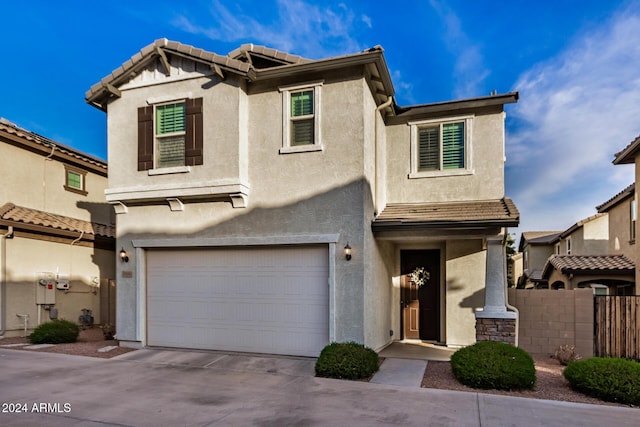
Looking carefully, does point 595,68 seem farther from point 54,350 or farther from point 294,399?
point 54,350

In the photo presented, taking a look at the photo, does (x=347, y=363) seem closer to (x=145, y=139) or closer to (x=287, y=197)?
(x=287, y=197)

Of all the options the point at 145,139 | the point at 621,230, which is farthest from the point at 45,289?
the point at 621,230

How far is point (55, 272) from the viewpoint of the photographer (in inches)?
513

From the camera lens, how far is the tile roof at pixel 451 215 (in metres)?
8.49

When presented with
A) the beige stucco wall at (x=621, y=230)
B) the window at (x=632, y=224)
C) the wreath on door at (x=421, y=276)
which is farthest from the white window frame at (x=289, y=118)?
the beige stucco wall at (x=621, y=230)

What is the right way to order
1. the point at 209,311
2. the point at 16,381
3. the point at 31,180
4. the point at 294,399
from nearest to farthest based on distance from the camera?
1. the point at 294,399
2. the point at 16,381
3. the point at 209,311
4. the point at 31,180

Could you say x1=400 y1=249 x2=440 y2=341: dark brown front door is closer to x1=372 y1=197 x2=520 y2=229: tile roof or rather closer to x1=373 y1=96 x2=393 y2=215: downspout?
x1=372 y1=197 x2=520 y2=229: tile roof

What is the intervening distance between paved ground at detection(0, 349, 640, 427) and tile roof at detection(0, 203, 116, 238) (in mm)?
4990

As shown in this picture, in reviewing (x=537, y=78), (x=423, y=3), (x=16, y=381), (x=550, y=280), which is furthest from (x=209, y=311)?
(x=550, y=280)

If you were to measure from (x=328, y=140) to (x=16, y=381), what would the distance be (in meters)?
7.10

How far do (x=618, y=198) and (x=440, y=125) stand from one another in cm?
1008

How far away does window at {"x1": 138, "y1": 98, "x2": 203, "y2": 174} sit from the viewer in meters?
9.55

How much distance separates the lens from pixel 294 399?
630 cm

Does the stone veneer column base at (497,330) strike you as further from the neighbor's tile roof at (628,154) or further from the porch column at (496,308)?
the neighbor's tile roof at (628,154)
